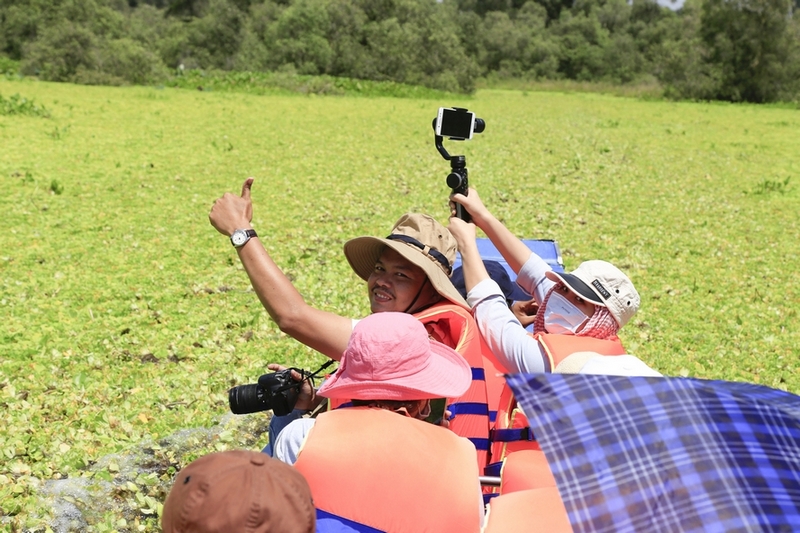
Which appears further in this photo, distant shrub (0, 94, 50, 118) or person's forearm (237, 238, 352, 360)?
distant shrub (0, 94, 50, 118)

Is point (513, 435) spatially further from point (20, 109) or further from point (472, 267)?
point (20, 109)

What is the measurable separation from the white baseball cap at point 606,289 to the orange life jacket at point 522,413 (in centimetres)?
15

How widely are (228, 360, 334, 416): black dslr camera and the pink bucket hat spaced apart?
54cm

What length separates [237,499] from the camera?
Result: 4.66 feet

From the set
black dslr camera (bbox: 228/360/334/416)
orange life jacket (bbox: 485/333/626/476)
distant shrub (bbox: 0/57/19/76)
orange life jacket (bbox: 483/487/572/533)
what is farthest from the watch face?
distant shrub (bbox: 0/57/19/76)

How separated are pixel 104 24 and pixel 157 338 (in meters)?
27.7

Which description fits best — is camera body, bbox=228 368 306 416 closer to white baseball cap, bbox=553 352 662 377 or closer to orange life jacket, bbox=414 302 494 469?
orange life jacket, bbox=414 302 494 469

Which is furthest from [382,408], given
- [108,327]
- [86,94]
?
[86,94]

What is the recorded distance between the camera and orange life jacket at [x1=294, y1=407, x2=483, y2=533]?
1.80 m

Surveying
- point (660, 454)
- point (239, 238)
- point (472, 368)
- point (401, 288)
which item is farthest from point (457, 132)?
point (660, 454)

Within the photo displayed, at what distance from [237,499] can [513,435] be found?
1.30 m

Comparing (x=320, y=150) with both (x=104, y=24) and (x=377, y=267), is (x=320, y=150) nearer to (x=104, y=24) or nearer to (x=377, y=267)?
(x=377, y=267)

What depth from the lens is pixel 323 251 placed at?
293 inches

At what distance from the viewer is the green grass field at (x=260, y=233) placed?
4.41 meters
